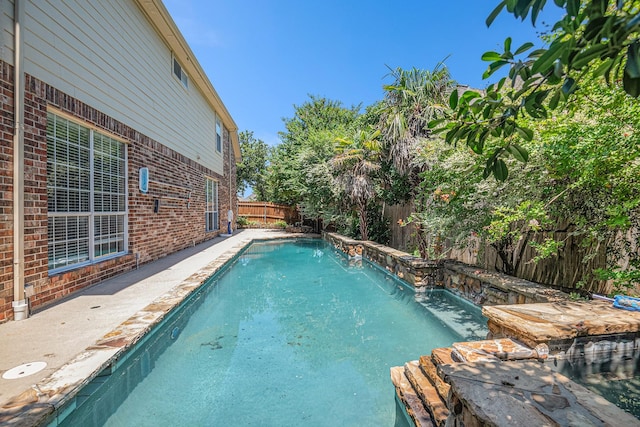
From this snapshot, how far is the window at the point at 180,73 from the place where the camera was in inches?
348

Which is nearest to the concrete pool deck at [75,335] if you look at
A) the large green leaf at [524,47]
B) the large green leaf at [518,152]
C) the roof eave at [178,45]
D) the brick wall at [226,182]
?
the large green leaf at [518,152]

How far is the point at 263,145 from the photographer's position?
88.6 ft

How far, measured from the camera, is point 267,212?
72.0 feet

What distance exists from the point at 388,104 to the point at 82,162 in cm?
680

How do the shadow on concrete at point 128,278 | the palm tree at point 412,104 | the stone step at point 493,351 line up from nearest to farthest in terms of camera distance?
the stone step at point 493,351
the shadow on concrete at point 128,278
the palm tree at point 412,104

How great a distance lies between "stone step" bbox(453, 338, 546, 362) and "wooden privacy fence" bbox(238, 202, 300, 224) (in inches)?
760

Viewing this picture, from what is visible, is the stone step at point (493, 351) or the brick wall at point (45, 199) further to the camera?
the brick wall at point (45, 199)

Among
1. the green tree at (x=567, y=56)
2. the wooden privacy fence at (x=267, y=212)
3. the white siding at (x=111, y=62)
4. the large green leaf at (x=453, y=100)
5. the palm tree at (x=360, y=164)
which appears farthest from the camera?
the wooden privacy fence at (x=267, y=212)

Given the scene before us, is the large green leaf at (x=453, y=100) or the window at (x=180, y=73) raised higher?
the window at (x=180, y=73)

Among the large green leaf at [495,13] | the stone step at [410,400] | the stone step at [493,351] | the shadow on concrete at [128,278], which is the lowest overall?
the stone step at [410,400]

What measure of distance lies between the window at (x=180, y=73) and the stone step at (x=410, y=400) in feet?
31.3

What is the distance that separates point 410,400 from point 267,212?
20172mm

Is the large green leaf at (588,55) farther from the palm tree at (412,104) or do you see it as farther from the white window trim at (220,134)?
the white window trim at (220,134)

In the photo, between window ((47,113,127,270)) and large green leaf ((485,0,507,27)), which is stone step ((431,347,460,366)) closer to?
large green leaf ((485,0,507,27))
